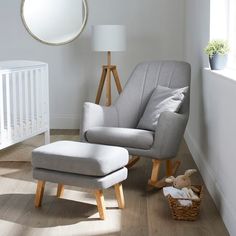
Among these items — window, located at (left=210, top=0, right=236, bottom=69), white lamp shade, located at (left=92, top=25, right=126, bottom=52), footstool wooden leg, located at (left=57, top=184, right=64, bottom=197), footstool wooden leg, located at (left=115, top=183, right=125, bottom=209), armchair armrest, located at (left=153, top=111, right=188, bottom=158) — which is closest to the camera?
footstool wooden leg, located at (left=115, top=183, right=125, bottom=209)

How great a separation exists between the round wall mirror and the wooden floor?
8.13 feet

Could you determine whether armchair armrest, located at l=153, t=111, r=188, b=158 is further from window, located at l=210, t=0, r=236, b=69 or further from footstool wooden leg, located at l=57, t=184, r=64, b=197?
footstool wooden leg, located at l=57, t=184, r=64, b=197

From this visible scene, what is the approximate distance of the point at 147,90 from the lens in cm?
412

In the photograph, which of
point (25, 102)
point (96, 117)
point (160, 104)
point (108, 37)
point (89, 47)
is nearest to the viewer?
point (160, 104)

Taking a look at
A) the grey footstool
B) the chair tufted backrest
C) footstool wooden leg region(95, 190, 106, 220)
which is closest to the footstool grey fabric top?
the grey footstool

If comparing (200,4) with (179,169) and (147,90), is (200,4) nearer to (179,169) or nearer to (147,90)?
(147,90)

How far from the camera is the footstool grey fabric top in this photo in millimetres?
2902

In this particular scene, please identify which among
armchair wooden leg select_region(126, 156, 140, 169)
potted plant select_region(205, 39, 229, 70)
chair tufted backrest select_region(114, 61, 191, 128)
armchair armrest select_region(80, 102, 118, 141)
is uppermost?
potted plant select_region(205, 39, 229, 70)

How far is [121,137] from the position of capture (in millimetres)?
3576

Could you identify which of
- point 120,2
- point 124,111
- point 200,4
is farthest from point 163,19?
point 124,111

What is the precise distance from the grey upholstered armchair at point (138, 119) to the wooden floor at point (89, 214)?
305mm

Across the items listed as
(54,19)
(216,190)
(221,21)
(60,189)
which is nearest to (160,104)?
(221,21)

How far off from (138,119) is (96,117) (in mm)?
398

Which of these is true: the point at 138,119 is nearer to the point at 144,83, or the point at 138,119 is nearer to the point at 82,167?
the point at 144,83
